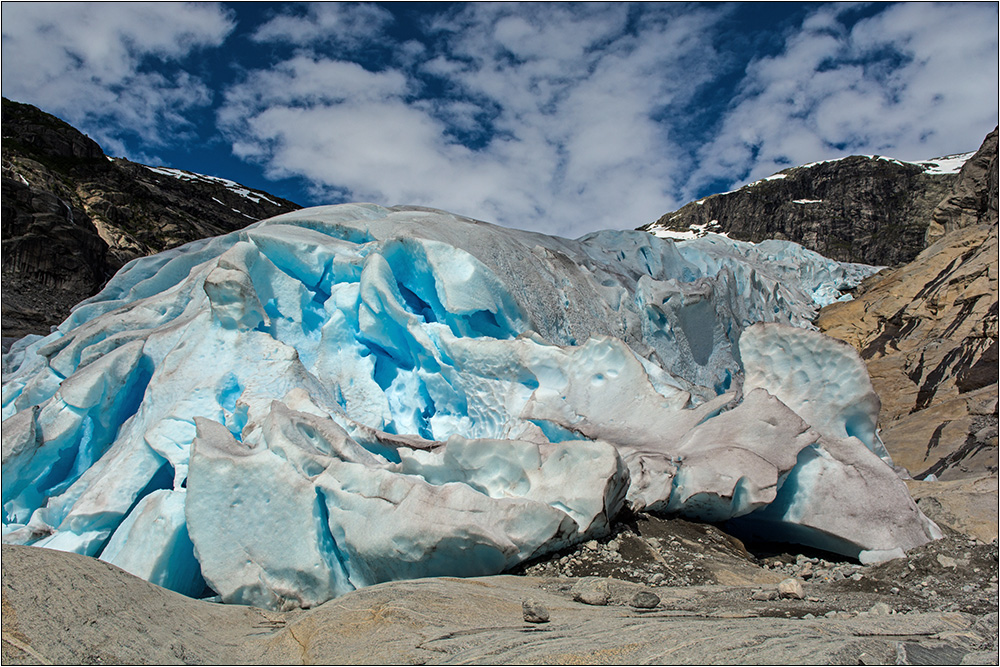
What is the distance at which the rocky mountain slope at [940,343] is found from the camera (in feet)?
27.1

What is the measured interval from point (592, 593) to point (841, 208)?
6771 cm

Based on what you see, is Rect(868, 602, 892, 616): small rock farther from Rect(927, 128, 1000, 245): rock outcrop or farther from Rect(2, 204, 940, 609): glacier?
Rect(927, 128, 1000, 245): rock outcrop

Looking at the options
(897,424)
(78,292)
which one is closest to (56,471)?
(897,424)

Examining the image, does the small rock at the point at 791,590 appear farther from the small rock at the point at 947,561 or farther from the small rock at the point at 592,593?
the small rock at the point at 947,561

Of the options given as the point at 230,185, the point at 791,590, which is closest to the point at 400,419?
the point at 791,590

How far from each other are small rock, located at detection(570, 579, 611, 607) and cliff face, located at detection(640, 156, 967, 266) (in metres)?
59.6

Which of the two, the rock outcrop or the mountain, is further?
the rock outcrop

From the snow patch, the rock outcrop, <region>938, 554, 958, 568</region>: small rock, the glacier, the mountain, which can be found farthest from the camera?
the snow patch

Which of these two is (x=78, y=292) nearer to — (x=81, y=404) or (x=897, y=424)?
(x=81, y=404)

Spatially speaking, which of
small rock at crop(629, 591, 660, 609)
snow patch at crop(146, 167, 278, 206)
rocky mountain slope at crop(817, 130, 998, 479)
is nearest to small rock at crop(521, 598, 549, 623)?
small rock at crop(629, 591, 660, 609)

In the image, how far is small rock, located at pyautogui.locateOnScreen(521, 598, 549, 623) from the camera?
3.03 m

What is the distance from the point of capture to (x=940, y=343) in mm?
11484

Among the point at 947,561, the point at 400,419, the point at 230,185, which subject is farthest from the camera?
the point at 230,185

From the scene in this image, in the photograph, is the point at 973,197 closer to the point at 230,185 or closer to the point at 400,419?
the point at 400,419
